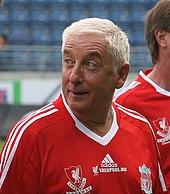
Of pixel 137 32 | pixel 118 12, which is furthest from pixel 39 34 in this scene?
pixel 137 32

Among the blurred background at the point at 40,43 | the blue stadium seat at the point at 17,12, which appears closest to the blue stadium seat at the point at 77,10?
the blurred background at the point at 40,43

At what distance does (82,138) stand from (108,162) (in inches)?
5.4

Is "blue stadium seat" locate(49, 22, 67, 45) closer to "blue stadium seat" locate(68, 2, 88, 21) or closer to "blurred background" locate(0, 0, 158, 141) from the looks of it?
"blurred background" locate(0, 0, 158, 141)

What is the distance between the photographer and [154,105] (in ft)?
10.5

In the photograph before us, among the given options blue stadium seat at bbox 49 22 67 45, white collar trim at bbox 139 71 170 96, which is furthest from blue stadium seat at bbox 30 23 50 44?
white collar trim at bbox 139 71 170 96

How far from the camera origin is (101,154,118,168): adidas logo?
7.91 ft

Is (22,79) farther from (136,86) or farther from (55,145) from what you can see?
(55,145)

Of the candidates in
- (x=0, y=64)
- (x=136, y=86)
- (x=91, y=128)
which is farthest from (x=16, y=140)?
(x=0, y=64)

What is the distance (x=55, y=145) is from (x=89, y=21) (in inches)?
19.3

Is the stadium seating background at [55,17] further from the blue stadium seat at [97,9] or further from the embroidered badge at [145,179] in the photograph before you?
the embroidered badge at [145,179]

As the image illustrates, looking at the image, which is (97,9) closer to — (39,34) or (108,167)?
(39,34)

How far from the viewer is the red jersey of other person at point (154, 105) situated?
3.09 meters

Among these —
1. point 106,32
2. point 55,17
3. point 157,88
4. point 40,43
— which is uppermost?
point 106,32

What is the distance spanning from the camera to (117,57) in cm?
241
